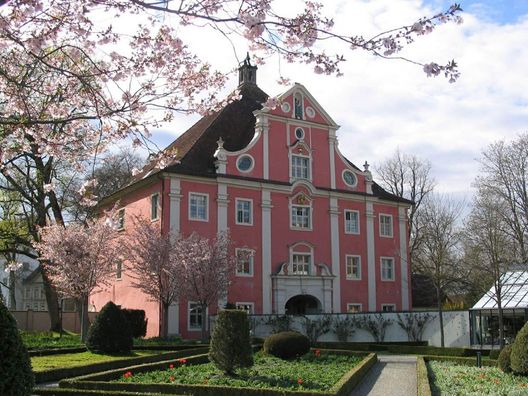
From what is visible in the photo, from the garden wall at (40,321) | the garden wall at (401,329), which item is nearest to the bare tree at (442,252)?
the garden wall at (401,329)

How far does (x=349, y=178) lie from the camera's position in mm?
38125

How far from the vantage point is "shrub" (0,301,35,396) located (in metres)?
7.19

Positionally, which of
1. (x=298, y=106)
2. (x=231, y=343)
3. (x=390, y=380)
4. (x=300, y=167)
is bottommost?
(x=390, y=380)

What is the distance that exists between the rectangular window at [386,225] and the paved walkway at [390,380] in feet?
56.1

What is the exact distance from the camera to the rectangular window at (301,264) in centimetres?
3481

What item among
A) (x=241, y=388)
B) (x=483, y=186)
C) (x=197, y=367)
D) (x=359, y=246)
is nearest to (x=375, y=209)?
(x=359, y=246)

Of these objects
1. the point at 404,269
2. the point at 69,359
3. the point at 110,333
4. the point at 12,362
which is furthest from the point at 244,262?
the point at 12,362

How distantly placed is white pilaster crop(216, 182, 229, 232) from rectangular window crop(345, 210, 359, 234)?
8.14m

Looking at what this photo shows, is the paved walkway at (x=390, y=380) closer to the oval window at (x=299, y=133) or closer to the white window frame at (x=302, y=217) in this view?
the white window frame at (x=302, y=217)

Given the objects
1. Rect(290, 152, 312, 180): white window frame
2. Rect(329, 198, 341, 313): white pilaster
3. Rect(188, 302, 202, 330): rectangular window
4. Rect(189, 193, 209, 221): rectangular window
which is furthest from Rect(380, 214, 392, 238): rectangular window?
Rect(188, 302, 202, 330): rectangular window

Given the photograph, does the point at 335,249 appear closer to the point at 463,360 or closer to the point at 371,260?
the point at 371,260

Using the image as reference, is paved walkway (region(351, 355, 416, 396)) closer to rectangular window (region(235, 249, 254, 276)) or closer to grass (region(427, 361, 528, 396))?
grass (region(427, 361, 528, 396))

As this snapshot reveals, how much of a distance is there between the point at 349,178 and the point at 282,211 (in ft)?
18.3

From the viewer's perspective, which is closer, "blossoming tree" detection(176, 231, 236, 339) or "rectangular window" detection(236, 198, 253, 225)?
"blossoming tree" detection(176, 231, 236, 339)
